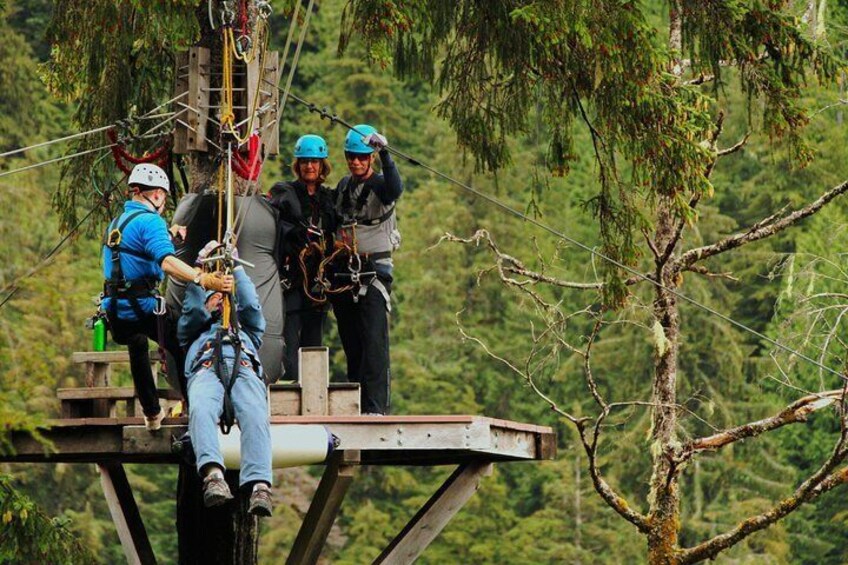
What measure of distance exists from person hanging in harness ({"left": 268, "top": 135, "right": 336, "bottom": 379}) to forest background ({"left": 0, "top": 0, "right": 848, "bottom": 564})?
2181 centimetres

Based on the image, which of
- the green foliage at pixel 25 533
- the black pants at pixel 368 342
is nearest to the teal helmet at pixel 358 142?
the black pants at pixel 368 342

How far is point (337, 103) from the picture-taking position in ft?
180

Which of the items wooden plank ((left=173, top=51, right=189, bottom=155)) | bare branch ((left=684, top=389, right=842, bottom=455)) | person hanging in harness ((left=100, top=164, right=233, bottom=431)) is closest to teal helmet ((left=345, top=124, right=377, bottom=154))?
wooden plank ((left=173, top=51, right=189, bottom=155))

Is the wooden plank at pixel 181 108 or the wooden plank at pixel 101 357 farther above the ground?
the wooden plank at pixel 181 108

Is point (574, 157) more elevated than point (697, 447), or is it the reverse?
point (574, 157)

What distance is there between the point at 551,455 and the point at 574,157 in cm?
273

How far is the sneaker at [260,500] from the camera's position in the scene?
12.2 meters

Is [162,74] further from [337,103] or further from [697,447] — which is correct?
[337,103]

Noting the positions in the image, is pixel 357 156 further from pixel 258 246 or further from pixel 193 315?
pixel 193 315

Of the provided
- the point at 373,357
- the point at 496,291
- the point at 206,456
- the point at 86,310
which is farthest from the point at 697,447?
the point at 496,291

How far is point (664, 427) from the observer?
1894 centimetres

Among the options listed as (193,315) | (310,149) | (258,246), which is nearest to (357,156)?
(310,149)

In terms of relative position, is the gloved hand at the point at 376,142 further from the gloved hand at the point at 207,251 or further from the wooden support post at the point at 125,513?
the wooden support post at the point at 125,513

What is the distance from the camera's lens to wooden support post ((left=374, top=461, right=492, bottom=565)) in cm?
1430
